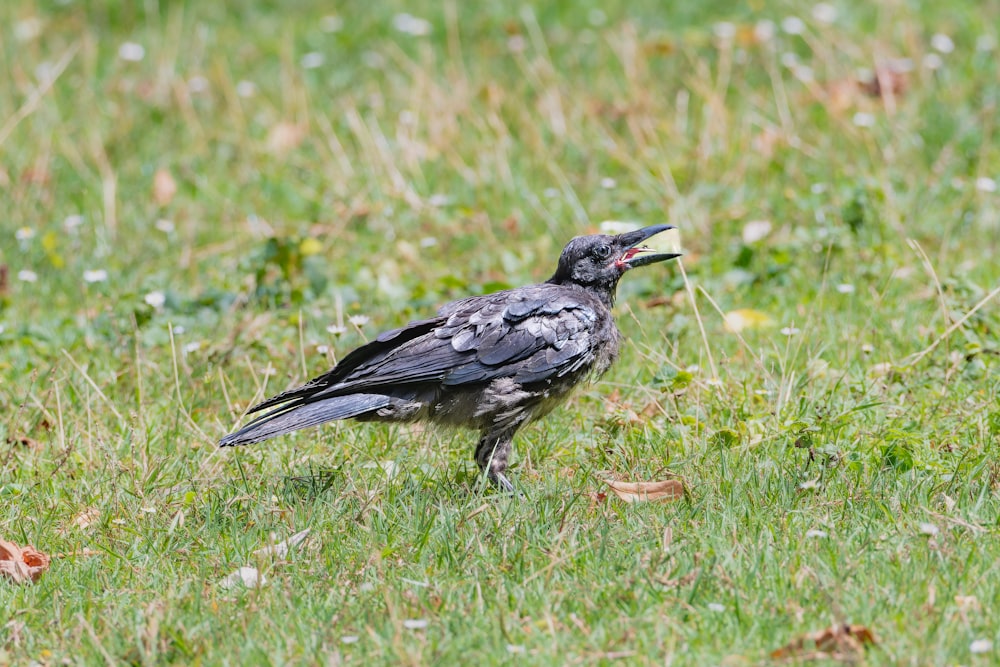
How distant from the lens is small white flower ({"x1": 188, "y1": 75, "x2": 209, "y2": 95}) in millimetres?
10211

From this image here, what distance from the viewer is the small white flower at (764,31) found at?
10.1 metres

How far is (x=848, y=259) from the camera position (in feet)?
23.7

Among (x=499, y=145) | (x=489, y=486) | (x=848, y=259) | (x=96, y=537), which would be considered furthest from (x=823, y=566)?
(x=499, y=145)

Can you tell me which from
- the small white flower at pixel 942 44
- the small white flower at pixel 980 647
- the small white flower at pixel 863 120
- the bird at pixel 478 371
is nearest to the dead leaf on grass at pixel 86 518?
the bird at pixel 478 371

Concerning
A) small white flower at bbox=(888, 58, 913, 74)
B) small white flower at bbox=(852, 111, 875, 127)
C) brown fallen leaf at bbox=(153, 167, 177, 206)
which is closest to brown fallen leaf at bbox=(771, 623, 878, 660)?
small white flower at bbox=(852, 111, 875, 127)

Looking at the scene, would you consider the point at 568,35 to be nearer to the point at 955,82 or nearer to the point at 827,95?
the point at 827,95

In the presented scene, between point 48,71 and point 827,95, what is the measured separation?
5.99 metres

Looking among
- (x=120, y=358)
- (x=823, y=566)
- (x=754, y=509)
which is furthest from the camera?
(x=120, y=358)

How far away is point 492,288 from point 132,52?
5240 mm

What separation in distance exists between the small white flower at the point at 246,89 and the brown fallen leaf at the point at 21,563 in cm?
610

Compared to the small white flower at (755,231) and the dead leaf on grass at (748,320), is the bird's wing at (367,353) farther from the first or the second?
the small white flower at (755,231)

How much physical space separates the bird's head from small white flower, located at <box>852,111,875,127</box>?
3338 millimetres

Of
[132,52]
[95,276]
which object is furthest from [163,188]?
[132,52]

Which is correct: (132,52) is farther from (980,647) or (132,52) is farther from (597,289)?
(980,647)
